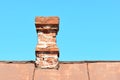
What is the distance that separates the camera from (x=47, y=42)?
960cm

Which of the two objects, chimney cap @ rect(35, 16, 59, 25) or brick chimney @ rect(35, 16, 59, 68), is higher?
chimney cap @ rect(35, 16, 59, 25)

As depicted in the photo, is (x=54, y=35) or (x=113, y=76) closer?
(x=113, y=76)

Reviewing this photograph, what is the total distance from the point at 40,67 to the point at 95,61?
1355mm

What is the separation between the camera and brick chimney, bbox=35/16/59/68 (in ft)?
30.9

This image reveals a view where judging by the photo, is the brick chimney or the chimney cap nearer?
the brick chimney

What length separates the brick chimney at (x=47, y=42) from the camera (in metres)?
9.41

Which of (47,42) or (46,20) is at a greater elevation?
(46,20)

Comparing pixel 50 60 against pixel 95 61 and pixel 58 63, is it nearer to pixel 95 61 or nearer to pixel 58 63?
pixel 58 63

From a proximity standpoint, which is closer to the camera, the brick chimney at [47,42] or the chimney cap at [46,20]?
the brick chimney at [47,42]

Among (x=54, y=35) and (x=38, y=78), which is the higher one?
(x=54, y=35)

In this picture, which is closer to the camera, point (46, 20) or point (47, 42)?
point (47, 42)

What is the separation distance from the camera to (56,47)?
9.50 metres

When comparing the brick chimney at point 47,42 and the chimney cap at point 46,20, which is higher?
the chimney cap at point 46,20

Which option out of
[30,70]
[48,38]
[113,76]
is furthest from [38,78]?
[113,76]
